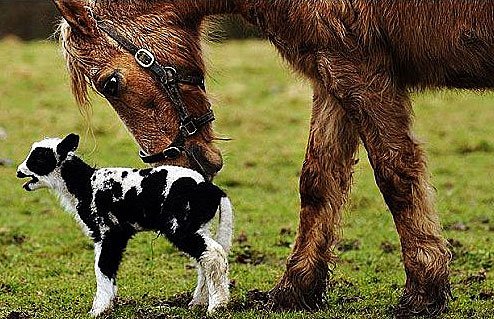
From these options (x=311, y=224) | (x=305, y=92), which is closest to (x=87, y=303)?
(x=311, y=224)

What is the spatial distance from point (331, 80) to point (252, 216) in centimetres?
501

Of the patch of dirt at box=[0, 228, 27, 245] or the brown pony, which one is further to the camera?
the patch of dirt at box=[0, 228, 27, 245]

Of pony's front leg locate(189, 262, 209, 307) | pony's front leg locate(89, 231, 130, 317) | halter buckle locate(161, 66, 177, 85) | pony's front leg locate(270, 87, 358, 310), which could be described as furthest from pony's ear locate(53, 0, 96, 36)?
pony's front leg locate(189, 262, 209, 307)

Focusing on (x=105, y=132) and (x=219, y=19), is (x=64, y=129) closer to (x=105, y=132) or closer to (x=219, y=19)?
(x=105, y=132)

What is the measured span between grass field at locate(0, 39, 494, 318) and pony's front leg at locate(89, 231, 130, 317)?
5.6 inches

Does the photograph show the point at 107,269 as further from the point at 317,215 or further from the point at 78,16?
the point at 78,16

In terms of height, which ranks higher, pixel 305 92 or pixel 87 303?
pixel 87 303

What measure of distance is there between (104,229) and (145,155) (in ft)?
1.80

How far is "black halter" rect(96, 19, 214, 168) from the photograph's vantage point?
19.5ft

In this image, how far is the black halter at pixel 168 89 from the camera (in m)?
5.93

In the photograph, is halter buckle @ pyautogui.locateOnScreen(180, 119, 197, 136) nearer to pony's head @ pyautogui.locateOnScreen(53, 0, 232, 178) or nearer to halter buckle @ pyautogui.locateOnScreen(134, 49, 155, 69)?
pony's head @ pyautogui.locateOnScreen(53, 0, 232, 178)

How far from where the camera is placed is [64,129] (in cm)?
1578

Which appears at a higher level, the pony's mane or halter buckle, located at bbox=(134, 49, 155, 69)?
halter buckle, located at bbox=(134, 49, 155, 69)

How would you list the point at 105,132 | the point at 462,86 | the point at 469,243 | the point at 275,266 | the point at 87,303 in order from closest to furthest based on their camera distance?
the point at 462,86 < the point at 87,303 < the point at 275,266 < the point at 469,243 < the point at 105,132
